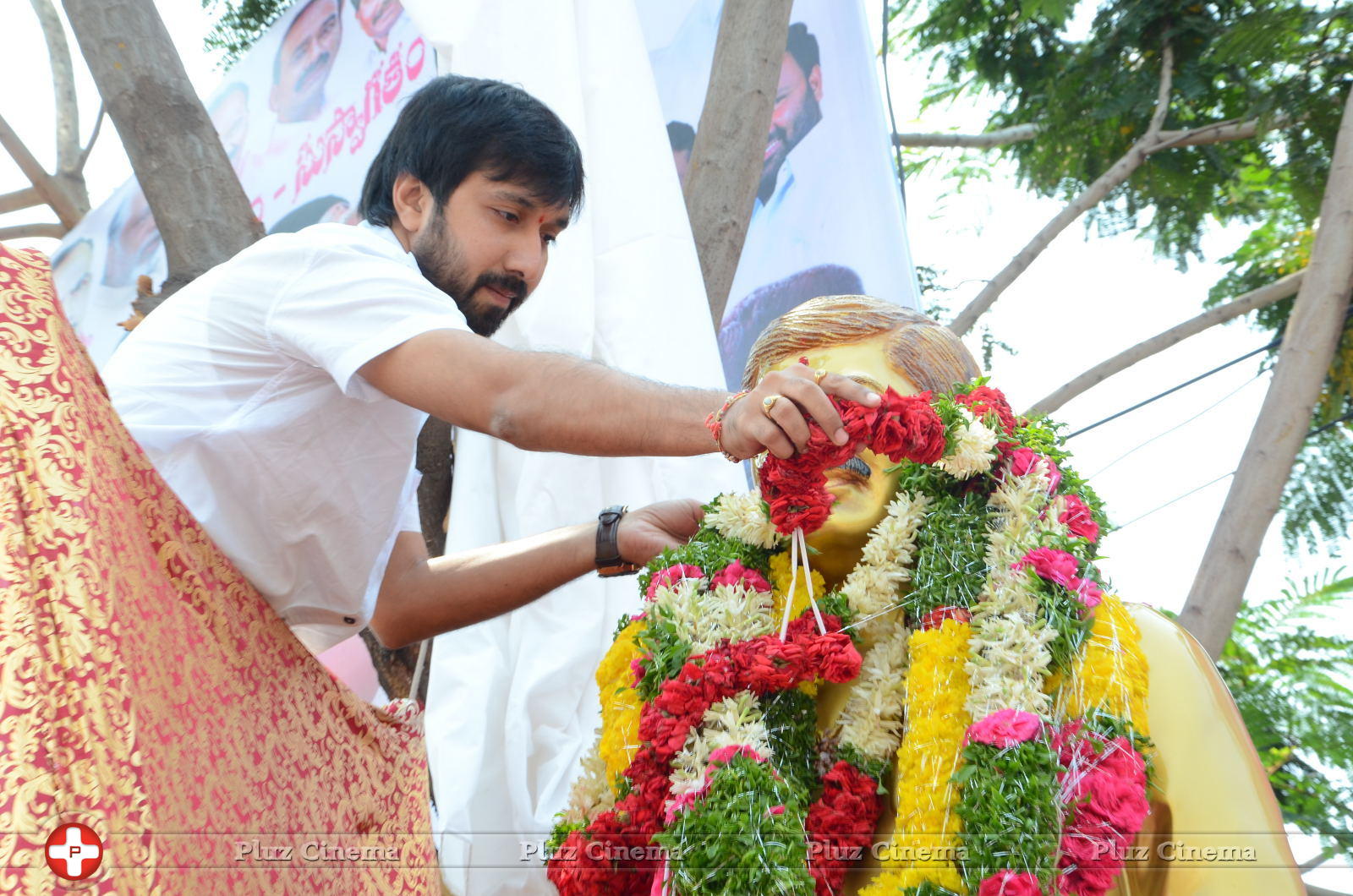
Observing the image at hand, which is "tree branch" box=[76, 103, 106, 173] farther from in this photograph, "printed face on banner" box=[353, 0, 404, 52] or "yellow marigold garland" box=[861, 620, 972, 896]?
"yellow marigold garland" box=[861, 620, 972, 896]

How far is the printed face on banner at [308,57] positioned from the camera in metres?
6.98

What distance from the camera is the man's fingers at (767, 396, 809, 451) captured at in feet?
5.43

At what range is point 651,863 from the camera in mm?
2037

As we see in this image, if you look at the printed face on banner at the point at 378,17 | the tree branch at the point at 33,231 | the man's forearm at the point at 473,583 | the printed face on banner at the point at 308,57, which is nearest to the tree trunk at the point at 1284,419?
the man's forearm at the point at 473,583

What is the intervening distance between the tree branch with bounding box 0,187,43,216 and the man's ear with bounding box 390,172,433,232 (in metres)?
4.66

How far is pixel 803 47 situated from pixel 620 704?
3805 mm

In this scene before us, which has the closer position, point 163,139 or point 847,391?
point 847,391

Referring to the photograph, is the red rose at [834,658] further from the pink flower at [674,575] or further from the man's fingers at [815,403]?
the man's fingers at [815,403]

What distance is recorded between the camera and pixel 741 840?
1.76 m

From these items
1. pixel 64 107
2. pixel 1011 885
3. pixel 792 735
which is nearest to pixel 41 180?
pixel 64 107

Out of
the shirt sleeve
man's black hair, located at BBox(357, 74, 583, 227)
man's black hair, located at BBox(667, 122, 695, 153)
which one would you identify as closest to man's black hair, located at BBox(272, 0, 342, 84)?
man's black hair, located at BBox(667, 122, 695, 153)

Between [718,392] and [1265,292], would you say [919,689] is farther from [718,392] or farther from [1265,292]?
[1265,292]

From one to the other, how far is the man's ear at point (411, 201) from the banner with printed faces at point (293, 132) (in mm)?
3540

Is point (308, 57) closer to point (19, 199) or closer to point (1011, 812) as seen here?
point (19, 199)
